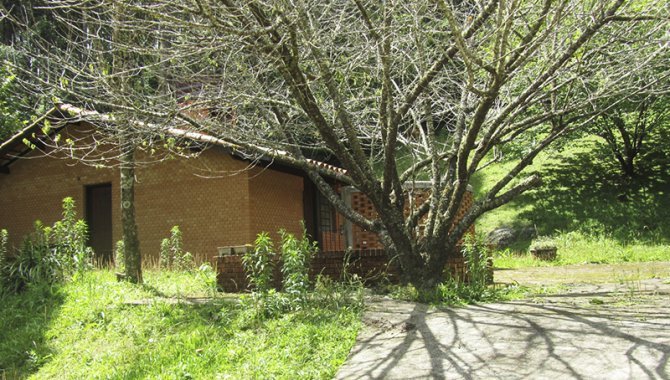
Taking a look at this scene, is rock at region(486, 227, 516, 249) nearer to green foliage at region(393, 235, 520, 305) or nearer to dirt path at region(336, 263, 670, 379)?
green foliage at region(393, 235, 520, 305)

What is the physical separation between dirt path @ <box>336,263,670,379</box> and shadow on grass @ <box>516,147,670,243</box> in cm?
1222

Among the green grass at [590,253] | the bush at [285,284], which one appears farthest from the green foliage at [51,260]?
the green grass at [590,253]

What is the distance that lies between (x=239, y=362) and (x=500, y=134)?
4.87m

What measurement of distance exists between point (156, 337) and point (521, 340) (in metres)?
3.99

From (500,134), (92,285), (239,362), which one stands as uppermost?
(500,134)

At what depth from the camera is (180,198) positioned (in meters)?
15.3

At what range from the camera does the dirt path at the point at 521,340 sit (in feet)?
15.9

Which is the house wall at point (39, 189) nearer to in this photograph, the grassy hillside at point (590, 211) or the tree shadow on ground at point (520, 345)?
the grassy hillside at point (590, 211)

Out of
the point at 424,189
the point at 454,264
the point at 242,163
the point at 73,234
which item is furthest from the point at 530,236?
the point at 73,234

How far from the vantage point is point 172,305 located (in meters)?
7.76

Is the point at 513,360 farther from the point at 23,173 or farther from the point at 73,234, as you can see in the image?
the point at 23,173

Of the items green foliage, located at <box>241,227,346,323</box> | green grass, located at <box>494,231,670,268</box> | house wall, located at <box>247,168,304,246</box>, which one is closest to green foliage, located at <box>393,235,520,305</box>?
green foliage, located at <box>241,227,346,323</box>

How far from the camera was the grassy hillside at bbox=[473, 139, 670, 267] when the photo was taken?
16.7 meters

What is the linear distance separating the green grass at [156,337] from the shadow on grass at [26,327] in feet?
0.05
